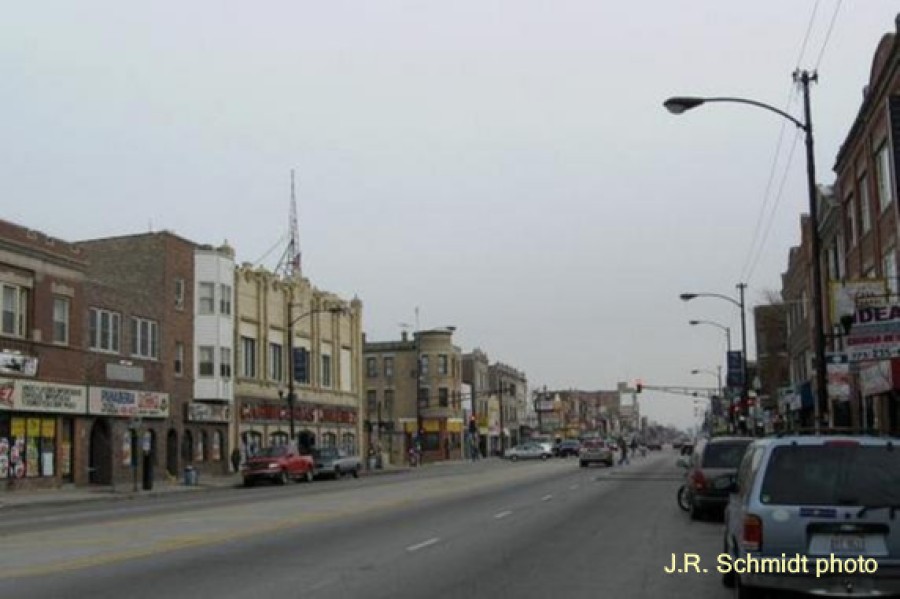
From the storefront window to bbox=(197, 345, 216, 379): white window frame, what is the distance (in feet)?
→ 41.0

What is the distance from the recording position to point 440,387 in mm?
105625

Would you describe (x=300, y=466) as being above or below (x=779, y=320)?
below

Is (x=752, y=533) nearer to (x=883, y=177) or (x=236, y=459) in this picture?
(x=883, y=177)

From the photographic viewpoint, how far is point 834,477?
9.36m

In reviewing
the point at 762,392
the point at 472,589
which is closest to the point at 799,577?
the point at 472,589

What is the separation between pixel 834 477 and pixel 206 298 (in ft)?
161

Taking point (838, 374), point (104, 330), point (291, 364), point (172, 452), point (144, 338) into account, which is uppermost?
point (104, 330)

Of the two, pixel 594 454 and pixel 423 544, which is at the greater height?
pixel 423 544

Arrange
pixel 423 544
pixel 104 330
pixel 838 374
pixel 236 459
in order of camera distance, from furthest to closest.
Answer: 1. pixel 236 459
2. pixel 104 330
3. pixel 838 374
4. pixel 423 544

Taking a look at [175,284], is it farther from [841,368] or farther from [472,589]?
[472,589]

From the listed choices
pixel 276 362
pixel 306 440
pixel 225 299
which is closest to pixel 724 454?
pixel 225 299

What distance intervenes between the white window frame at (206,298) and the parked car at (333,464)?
29.9 feet

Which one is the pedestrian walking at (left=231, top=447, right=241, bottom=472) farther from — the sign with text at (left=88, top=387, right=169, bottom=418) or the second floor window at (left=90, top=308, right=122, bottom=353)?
the second floor window at (left=90, top=308, right=122, bottom=353)

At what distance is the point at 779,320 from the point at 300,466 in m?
54.0
